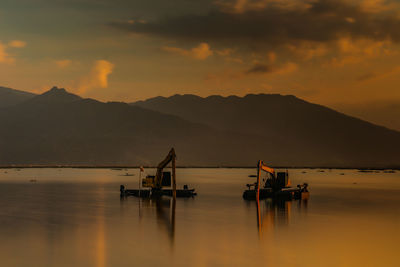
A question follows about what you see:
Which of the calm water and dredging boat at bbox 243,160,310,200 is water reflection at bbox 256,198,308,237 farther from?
dredging boat at bbox 243,160,310,200

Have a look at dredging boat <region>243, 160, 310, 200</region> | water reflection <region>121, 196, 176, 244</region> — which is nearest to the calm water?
water reflection <region>121, 196, 176, 244</region>

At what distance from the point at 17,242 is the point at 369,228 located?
29701 mm

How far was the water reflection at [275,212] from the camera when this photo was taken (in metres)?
51.6

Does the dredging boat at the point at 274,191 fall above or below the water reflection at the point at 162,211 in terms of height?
above

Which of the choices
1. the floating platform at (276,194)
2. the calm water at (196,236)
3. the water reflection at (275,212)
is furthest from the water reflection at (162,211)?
the floating platform at (276,194)

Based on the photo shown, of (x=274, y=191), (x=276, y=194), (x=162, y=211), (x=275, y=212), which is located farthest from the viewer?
(x=274, y=191)

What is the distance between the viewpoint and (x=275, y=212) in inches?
2469

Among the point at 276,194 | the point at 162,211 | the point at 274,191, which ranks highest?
the point at 274,191

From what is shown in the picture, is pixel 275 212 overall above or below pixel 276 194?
below

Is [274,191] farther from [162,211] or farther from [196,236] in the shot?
[196,236]

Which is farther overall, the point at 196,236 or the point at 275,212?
the point at 275,212

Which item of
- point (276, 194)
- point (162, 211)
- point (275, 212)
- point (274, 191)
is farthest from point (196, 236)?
point (274, 191)

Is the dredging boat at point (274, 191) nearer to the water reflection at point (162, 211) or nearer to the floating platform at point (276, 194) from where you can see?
the floating platform at point (276, 194)

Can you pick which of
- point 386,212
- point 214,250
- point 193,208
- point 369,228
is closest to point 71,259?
point 214,250
